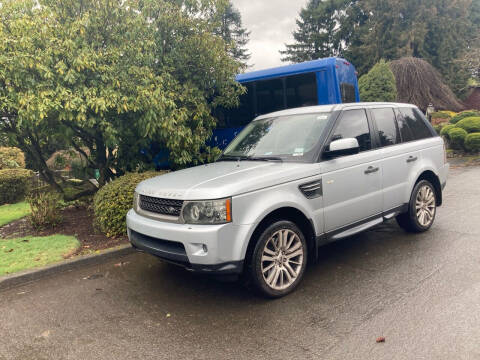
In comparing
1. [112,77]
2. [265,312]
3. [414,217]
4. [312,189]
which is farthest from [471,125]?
[265,312]

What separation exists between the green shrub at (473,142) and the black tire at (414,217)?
11.2 m

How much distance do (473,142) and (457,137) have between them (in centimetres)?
66

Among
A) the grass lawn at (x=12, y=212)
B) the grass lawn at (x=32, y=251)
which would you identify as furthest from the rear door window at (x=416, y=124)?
the grass lawn at (x=12, y=212)

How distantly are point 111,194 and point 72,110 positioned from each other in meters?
1.42

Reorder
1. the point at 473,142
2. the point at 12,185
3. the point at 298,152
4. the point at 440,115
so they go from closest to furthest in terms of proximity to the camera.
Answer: the point at 298,152 → the point at 12,185 → the point at 473,142 → the point at 440,115

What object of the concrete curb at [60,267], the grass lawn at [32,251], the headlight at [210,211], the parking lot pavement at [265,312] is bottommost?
the parking lot pavement at [265,312]

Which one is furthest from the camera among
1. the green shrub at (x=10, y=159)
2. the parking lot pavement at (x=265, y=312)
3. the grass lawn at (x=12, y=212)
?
the green shrub at (x=10, y=159)

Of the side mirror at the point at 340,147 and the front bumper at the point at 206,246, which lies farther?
the side mirror at the point at 340,147

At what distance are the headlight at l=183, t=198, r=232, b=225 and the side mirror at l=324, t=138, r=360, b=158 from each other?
1364 mm

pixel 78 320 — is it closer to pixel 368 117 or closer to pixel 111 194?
pixel 111 194

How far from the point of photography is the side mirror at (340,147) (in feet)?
13.4

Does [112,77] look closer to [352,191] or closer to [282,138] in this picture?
[282,138]

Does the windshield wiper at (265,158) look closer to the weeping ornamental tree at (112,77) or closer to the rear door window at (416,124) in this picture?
the rear door window at (416,124)

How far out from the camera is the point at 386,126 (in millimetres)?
5105
